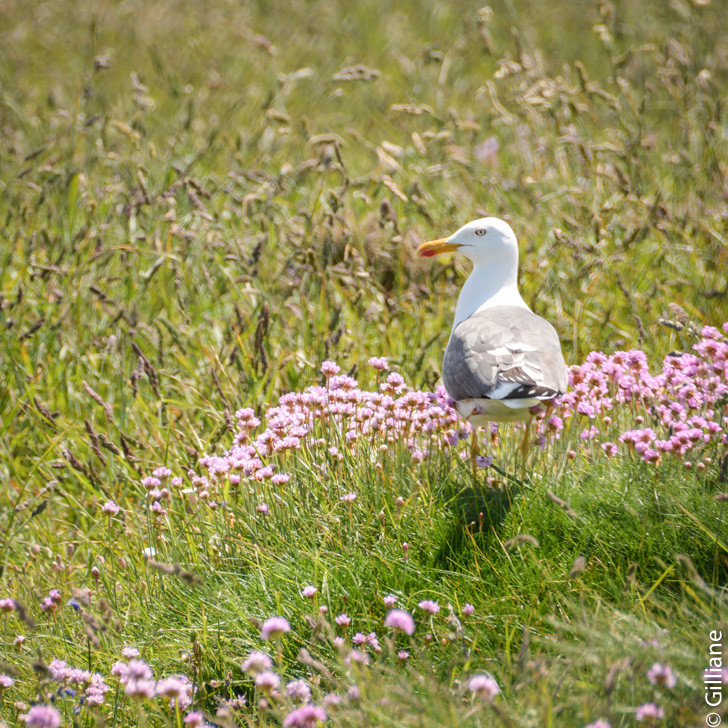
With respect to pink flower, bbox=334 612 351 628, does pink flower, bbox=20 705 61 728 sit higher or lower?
higher

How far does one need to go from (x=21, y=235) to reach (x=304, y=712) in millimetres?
3873

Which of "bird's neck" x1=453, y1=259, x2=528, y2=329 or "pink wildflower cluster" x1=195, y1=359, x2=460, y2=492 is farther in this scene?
"bird's neck" x1=453, y1=259, x2=528, y2=329

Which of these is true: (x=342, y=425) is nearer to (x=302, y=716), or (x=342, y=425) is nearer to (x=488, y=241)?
(x=488, y=241)

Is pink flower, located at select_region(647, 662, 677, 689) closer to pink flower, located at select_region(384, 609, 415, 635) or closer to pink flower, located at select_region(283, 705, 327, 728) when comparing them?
pink flower, located at select_region(384, 609, 415, 635)

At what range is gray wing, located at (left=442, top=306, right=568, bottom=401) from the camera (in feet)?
8.94

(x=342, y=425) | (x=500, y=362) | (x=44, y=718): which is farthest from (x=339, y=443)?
(x=44, y=718)

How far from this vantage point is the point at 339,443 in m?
3.02

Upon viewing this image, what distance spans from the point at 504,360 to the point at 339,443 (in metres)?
0.68

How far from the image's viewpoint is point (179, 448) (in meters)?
3.75

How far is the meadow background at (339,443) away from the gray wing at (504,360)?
236 mm

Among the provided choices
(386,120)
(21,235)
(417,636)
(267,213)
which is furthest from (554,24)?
(417,636)

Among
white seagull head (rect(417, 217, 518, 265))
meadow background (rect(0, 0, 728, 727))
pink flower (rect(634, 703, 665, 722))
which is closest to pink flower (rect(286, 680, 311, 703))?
meadow background (rect(0, 0, 728, 727))

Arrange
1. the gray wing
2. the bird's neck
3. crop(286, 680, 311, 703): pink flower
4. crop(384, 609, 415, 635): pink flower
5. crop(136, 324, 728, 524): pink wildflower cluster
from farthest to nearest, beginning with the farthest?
the bird's neck → crop(136, 324, 728, 524): pink wildflower cluster → the gray wing → crop(286, 680, 311, 703): pink flower → crop(384, 609, 415, 635): pink flower

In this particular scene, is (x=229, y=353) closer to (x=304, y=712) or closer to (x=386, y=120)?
(x=304, y=712)
